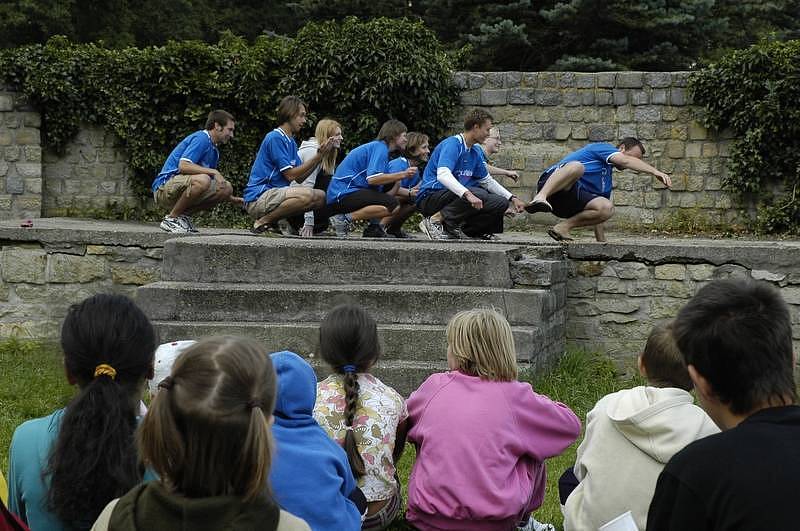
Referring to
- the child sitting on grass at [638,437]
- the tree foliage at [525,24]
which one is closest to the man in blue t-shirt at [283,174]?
the child sitting on grass at [638,437]

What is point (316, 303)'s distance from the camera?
23.3ft

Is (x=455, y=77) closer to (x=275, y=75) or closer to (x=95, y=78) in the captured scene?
(x=275, y=75)

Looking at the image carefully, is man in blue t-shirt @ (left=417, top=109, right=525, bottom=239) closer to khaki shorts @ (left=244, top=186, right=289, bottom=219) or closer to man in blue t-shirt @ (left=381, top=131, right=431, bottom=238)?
man in blue t-shirt @ (left=381, top=131, right=431, bottom=238)

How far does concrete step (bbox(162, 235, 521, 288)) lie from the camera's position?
7.44 metres

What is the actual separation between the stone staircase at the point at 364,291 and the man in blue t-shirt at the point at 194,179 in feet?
5.27

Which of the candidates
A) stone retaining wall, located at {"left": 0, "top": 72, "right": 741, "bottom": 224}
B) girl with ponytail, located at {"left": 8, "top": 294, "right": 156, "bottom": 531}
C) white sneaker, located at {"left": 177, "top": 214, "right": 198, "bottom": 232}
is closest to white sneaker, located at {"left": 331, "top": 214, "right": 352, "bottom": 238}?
white sneaker, located at {"left": 177, "top": 214, "right": 198, "bottom": 232}

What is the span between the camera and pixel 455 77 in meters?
13.4

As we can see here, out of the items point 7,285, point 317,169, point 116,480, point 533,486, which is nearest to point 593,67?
point 317,169

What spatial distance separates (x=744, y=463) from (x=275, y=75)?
1203 cm

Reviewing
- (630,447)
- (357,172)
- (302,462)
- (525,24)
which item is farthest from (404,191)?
(525,24)

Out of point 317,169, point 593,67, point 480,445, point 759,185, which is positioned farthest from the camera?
point 593,67

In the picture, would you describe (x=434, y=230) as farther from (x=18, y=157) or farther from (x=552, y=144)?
(x=18, y=157)

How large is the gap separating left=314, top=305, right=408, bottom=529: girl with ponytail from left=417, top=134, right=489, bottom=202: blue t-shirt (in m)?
4.56

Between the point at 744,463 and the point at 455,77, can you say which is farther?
the point at 455,77
